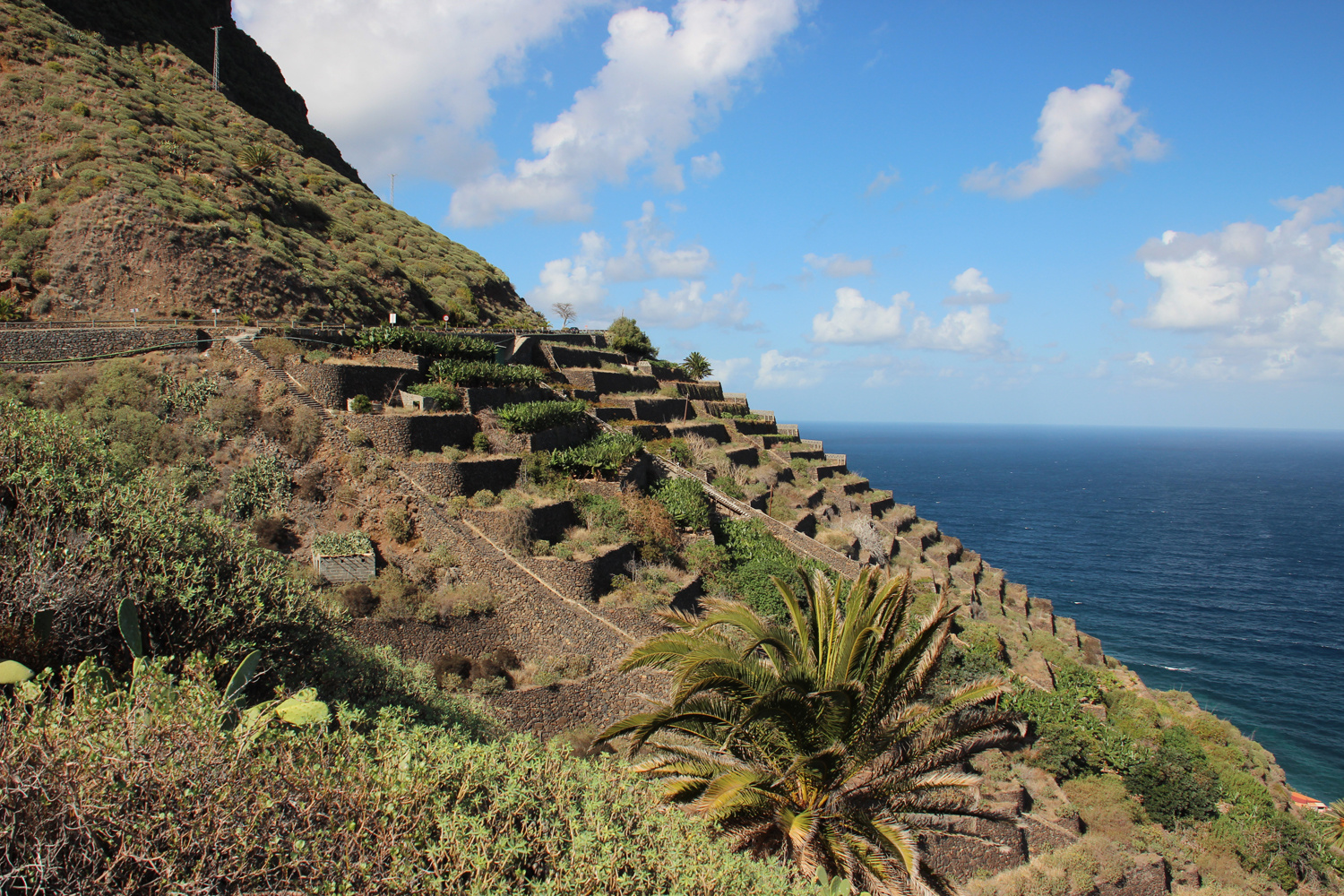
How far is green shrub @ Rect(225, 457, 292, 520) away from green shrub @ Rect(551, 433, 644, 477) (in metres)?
7.48

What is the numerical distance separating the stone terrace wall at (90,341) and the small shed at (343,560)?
840 cm

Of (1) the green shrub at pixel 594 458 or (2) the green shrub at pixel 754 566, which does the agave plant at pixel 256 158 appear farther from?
(2) the green shrub at pixel 754 566

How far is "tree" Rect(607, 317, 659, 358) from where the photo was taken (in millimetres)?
45500

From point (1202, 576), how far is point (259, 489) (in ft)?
227

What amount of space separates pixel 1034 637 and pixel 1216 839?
11.2 meters

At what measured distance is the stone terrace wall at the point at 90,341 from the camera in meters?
19.5

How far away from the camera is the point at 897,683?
30.2 feet

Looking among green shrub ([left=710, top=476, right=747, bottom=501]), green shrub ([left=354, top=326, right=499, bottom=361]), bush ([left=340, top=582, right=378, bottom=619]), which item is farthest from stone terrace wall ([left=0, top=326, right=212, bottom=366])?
green shrub ([left=710, top=476, right=747, bottom=501])

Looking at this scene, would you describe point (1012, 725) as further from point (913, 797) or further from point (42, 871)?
point (42, 871)

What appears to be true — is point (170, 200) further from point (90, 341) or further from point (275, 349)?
point (275, 349)

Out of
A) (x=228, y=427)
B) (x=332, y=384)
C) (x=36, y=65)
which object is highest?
(x=36, y=65)

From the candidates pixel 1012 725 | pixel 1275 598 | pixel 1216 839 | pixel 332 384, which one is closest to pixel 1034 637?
pixel 1216 839

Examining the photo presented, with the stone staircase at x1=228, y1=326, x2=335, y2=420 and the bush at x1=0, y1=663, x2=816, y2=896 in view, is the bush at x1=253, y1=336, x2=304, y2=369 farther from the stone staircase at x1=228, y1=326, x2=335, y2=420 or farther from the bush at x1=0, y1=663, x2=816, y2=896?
the bush at x1=0, y1=663, x2=816, y2=896

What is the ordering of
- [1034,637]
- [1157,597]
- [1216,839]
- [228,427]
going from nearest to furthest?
[1216,839], [228,427], [1034,637], [1157,597]
